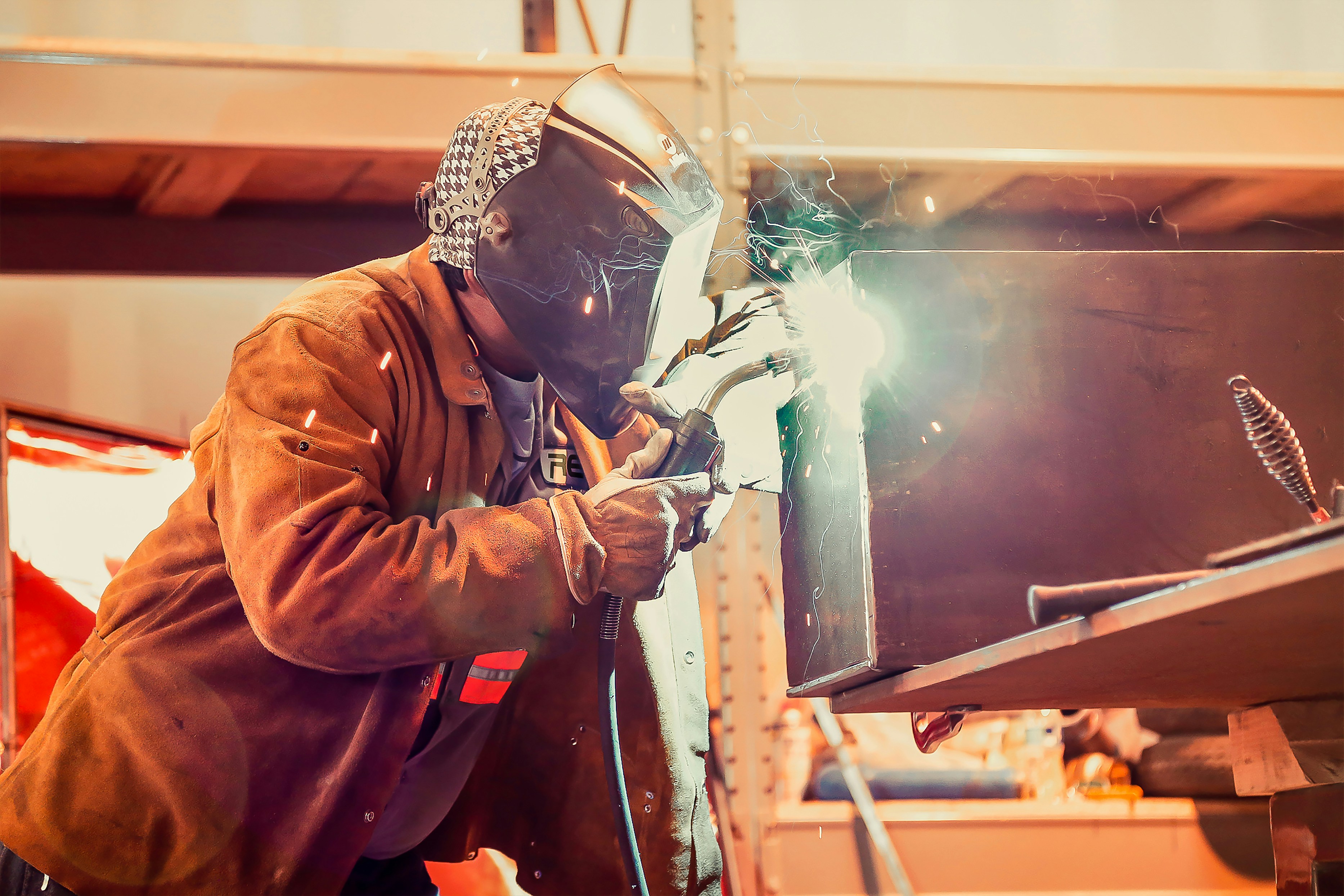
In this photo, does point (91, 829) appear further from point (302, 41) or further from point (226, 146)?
point (302, 41)

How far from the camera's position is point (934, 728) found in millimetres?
1182

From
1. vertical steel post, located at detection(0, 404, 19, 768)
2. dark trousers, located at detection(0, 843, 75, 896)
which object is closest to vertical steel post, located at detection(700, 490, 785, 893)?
dark trousers, located at detection(0, 843, 75, 896)

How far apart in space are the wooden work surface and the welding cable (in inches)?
12.9

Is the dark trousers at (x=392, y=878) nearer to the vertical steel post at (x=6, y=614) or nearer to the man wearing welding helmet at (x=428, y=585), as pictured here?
the man wearing welding helmet at (x=428, y=585)

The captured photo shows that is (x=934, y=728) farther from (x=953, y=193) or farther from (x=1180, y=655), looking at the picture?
(x=953, y=193)

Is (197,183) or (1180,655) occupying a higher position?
(197,183)

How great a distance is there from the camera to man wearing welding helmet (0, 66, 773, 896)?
1.03m

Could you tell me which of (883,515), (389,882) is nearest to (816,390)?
(883,515)

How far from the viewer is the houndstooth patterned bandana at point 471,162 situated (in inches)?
46.9

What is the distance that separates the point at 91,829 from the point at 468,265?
0.77 m

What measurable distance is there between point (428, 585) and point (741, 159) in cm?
90

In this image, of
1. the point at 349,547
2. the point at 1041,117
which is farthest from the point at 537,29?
the point at 349,547

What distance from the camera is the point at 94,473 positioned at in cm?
142

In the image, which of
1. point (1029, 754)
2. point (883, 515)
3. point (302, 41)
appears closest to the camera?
point (883, 515)
